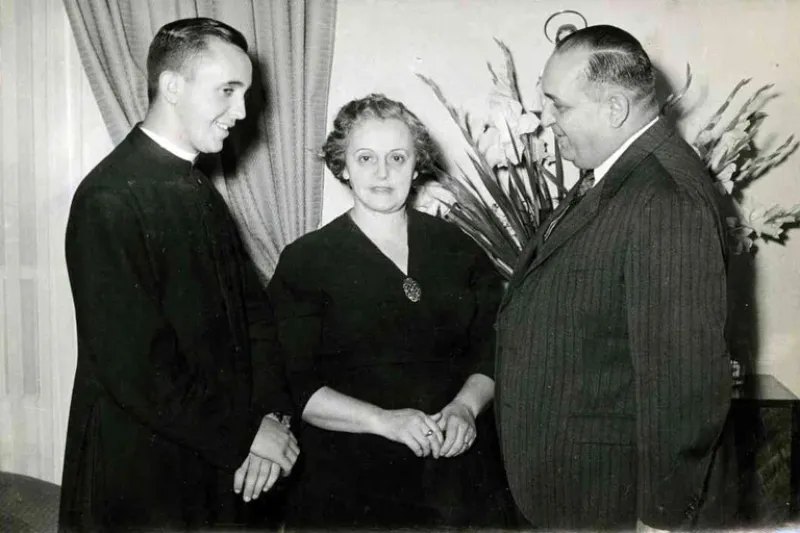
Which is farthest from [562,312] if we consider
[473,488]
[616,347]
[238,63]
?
[238,63]

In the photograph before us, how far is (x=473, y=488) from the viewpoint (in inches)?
69.4

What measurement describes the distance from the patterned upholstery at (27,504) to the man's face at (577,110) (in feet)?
4.93

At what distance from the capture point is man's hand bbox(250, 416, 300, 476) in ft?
5.53

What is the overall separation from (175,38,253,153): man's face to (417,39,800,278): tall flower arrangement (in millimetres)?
619

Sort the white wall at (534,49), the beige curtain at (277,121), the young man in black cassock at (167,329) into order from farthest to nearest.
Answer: the white wall at (534,49)
the beige curtain at (277,121)
the young man in black cassock at (167,329)

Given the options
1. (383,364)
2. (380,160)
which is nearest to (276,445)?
(383,364)

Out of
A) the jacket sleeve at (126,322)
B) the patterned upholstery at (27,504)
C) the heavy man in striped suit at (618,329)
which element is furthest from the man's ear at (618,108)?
the patterned upholstery at (27,504)

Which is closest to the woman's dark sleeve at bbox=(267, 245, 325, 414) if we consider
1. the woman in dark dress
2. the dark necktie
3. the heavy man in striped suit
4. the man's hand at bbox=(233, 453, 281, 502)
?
the woman in dark dress

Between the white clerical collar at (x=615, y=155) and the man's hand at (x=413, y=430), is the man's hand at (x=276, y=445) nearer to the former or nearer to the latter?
the man's hand at (x=413, y=430)

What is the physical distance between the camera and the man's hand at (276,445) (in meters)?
1.69

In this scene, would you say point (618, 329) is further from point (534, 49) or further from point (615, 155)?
point (534, 49)

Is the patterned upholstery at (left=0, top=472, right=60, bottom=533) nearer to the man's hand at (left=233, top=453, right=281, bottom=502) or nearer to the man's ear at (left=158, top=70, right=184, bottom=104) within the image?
the man's hand at (left=233, top=453, right=281, bottom=502)

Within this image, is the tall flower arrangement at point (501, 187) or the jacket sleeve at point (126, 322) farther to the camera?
the tall flower arrangement at point (501, 187)

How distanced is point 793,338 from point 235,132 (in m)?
1.85
